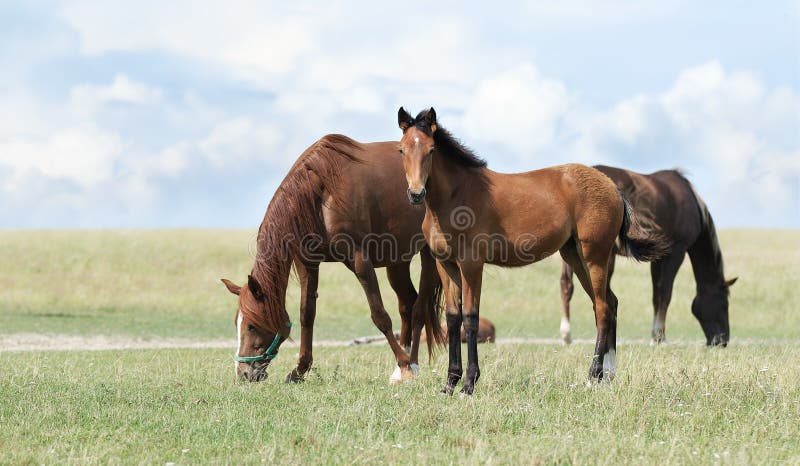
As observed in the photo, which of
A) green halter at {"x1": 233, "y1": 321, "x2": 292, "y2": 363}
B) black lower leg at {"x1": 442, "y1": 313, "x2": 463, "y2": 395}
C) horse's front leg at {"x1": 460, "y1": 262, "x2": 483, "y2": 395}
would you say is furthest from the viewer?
green halter at {"x1": 233, "y1": 321, "x2": 292, "y2": 363}

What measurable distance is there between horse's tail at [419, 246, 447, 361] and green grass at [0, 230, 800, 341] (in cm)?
813

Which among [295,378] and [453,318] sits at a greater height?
[453,318]

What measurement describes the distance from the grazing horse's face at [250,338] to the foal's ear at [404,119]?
8.48ft

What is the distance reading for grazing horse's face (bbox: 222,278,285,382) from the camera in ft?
31.0

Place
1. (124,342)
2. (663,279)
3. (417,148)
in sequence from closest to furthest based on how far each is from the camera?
(417,148) < (663,279) < (124,342)

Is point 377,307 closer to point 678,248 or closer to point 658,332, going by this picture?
point 658,332

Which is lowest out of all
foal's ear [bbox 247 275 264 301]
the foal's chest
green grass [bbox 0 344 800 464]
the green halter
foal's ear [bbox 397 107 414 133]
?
green grass [bbox 0 344 800 464]

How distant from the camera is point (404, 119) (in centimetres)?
809

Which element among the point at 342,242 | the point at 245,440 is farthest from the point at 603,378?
the point at 245,440

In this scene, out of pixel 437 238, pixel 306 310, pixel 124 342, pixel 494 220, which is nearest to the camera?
pixel 437 238

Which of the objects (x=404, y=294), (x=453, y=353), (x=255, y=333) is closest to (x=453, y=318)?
(x=453, y=353)

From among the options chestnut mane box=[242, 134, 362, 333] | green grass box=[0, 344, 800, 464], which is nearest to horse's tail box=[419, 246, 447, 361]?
green grass box=[0, 344, 800, 464]

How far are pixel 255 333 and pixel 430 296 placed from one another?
99.8 inches

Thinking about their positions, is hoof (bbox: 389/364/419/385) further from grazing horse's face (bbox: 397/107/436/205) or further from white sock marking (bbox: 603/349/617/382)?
grazing horse's face (bbox: 397/107/436/205)
